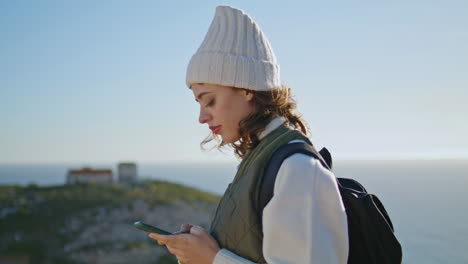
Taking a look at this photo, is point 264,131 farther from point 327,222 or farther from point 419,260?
point 419,260

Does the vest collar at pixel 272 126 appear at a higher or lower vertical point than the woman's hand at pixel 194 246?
higher

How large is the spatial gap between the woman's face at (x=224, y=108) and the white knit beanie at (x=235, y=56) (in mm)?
42

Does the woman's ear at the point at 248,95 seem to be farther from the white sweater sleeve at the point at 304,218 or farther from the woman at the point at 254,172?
the white sweater sleeve at the point at 304,218

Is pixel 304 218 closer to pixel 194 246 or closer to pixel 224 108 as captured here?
pixel 194 246

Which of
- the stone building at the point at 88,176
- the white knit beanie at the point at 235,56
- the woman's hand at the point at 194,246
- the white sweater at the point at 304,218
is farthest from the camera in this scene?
the stone building at the point at 88,176

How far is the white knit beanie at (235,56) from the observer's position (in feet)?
6.31

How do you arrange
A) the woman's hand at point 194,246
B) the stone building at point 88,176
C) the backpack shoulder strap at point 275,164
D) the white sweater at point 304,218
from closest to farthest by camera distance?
the white sweater at point 304,218 → the backpack shoulder strap at point 275,164 → the woman's hand at point 194,246 → the stone building at point 88,176

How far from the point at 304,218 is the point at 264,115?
61 cm

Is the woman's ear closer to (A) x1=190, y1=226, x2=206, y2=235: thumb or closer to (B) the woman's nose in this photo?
(B) the woman's nose

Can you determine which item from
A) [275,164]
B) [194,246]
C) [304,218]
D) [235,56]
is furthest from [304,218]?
[235,56]

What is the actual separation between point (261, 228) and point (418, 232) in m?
1.47

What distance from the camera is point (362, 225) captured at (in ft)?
5.44

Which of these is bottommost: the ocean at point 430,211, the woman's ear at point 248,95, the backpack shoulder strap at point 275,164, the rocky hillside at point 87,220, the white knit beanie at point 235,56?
the rocky hillside at point 87,220

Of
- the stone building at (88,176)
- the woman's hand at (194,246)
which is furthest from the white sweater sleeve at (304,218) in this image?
the stone building at (88,176)
